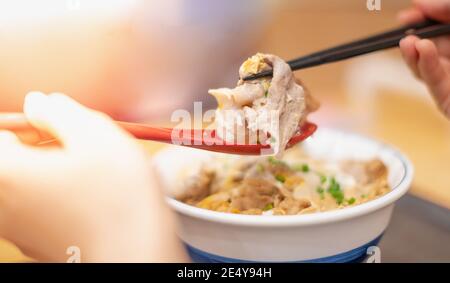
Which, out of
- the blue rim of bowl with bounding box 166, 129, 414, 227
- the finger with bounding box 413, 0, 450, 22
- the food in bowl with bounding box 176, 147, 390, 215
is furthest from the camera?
the finger with bounding box 413, 0, 450, 22

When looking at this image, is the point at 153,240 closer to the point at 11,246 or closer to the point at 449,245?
the point at 11,246

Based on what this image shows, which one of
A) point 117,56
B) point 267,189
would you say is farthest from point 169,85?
point 267,189

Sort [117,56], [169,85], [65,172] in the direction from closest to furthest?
[65,172] → [117,56] → [169,85]

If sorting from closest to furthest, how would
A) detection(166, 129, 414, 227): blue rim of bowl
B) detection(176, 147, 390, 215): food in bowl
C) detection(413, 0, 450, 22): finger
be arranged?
1. detection(166, 129, 414, 227): blue rim of bowl
2. detection(176, 147, 390, 215): food in bowl
3. detection(413, 0, 450, 22): finger

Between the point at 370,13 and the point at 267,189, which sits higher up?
the point at 370,13

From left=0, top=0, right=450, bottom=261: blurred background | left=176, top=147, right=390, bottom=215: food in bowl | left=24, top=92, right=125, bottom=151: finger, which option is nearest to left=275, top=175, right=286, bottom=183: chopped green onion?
left=176, top=147, right=390, bottom=215: food in bowl

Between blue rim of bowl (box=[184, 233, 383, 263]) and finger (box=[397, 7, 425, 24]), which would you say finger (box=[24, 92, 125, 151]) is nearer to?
blue rim of bowl (box=[184, 233, 383, 263])

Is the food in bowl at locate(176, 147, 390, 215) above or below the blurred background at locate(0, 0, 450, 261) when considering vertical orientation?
below

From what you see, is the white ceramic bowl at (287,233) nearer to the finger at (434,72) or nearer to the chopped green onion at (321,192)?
the chopped green onion at (321,192)
